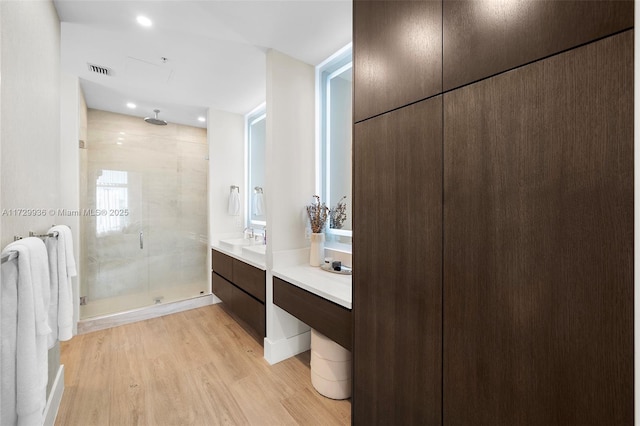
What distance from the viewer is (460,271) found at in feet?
2.92

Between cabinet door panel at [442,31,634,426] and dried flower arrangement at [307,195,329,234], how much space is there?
1.40m

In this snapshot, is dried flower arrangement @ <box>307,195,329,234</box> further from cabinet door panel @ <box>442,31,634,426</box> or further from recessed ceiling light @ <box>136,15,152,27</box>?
recessed ceiling light @ <box>136,15,152,27</box>

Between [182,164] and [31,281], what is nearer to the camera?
[31,281]

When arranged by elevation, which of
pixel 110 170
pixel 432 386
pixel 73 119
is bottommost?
pixel 432 386

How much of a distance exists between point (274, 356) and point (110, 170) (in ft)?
9.00

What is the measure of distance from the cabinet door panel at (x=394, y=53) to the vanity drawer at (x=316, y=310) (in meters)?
1.04

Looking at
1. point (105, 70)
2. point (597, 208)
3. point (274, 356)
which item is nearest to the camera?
point (597, 208)

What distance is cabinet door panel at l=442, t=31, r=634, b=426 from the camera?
2.09ft

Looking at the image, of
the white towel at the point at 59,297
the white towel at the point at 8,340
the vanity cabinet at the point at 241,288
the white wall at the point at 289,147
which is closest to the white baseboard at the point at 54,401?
the white towel at the point at 59,297

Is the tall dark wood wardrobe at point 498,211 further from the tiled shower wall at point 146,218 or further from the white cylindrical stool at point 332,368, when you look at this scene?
the tiled shower wall at point 146,218

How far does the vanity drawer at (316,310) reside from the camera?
58.9 inches

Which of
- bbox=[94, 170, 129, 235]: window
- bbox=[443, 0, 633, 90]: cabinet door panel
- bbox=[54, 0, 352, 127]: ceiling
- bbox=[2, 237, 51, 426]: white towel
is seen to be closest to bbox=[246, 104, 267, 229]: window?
bbox=[54, 0, 352, 127]: ceiling

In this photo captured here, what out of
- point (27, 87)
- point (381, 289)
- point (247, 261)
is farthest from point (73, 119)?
point (381, 289)

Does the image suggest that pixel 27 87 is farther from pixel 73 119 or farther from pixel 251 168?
pixel 251 168
